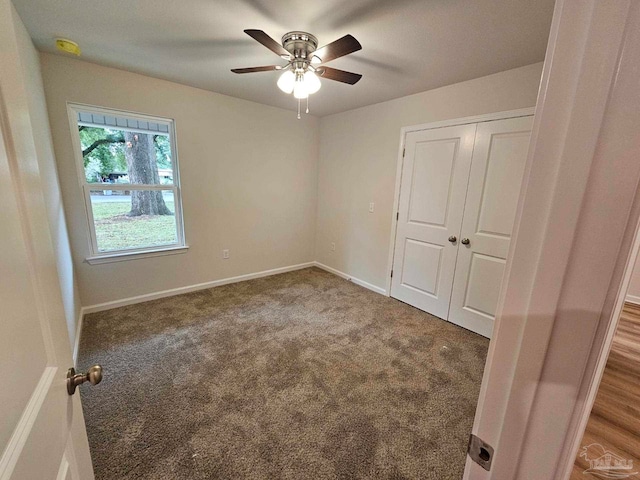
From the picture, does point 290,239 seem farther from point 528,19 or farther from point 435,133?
point 528,19

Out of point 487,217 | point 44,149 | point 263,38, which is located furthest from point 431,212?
point 44,149

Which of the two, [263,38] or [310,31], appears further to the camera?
[310,31]

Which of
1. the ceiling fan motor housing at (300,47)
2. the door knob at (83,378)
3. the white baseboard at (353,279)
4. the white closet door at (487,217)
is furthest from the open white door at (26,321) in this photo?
the white baseboard at (353,279)

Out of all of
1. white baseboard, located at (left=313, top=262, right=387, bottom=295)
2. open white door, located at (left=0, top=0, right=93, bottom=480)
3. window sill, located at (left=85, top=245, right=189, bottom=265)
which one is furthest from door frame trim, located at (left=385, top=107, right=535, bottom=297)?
open white door, located at (left=0, top=0, right=93, bottom=480)

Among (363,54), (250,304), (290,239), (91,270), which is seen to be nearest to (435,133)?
(363,54)

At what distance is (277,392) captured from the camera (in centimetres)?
181

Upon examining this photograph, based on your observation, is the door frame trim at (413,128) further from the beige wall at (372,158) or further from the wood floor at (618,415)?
the wood floor at (618,415)

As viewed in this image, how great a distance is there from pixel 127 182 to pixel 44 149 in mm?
854

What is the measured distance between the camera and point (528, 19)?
1550 millimetres

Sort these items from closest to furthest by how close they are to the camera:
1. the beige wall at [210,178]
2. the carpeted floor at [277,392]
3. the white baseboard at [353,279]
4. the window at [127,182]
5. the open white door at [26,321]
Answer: the open white door at [26,321] → the carpeted floor at [277,392] → the beige wall at [210,178] → the window at [127,182] → the white baseboard at [353,279]

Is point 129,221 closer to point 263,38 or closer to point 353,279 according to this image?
point 263,38

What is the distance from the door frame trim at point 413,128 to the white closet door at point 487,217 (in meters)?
0.05

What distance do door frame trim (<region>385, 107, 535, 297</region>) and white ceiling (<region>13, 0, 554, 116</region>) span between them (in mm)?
344

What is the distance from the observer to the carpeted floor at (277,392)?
137 centimetres
